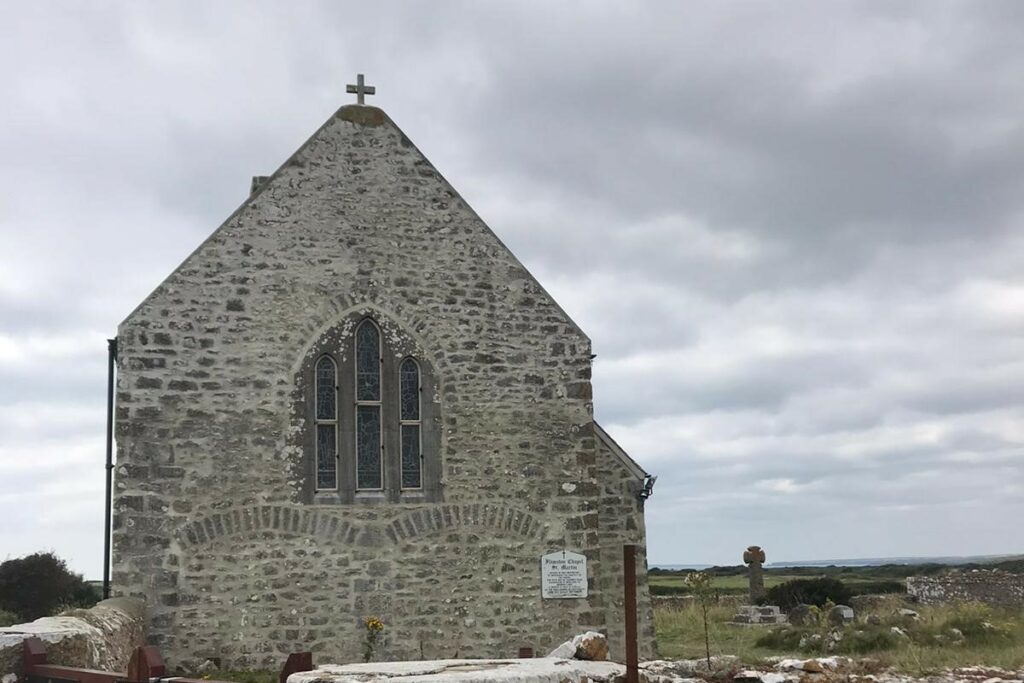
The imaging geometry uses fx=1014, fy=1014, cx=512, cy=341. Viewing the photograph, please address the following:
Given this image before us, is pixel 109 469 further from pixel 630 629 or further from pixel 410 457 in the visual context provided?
pixel 630 629

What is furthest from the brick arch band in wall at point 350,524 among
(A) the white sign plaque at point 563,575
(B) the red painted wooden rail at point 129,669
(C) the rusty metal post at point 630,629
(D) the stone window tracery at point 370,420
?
(C) the rusty metal post at point 630,629

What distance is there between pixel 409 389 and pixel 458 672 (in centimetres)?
780

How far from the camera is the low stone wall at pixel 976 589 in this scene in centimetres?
2577

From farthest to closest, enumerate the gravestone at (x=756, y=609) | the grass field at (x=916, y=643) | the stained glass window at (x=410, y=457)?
the gravestone at (x=756, y=609) < the stained glass window at (x=410, y=457) < the grass field at (x=916, y=643)

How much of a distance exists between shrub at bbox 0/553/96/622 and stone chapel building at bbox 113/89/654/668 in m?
9.33

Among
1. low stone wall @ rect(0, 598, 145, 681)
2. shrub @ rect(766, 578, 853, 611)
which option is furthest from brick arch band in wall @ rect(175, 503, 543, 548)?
shrub @ rect(766, 578, 853, 611)

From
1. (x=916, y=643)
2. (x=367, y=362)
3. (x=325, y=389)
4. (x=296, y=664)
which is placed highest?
(x=367, y=362)

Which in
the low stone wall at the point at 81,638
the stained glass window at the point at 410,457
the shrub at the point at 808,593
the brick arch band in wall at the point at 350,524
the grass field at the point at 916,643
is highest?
the stained glass window at the point at 410,457

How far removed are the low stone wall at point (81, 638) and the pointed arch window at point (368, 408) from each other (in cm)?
326

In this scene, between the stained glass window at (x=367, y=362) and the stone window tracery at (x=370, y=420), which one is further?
the stained glass window at (x=367, y=362)

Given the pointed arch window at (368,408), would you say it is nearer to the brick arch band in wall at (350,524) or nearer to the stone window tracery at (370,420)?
the stone window tracery at (370,420)

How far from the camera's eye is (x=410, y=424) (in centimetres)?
1311

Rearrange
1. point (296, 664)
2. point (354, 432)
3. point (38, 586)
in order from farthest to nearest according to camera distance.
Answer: point (38, 586), point (354, 432), point (296, 664)

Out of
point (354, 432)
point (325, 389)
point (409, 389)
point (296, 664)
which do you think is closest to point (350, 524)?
point (354, 432)
